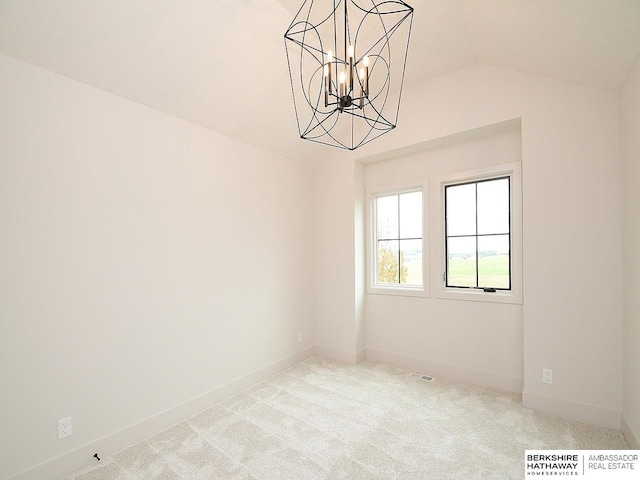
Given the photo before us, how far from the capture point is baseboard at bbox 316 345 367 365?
362 cm

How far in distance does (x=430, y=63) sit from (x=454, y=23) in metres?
0.49

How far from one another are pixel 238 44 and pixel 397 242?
2557 mm

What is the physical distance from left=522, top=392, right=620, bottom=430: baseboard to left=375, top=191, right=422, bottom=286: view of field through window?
1.43 metres

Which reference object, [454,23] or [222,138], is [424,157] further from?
[222,138]

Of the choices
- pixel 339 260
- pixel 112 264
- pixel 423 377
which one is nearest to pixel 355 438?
pixel 423 377

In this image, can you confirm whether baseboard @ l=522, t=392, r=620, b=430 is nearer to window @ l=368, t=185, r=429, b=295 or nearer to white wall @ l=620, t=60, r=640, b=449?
white wall @ l=620, t=60, r=640, b=449

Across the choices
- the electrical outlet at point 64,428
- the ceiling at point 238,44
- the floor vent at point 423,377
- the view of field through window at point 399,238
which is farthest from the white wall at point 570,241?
the electrical outlet at point 64,428

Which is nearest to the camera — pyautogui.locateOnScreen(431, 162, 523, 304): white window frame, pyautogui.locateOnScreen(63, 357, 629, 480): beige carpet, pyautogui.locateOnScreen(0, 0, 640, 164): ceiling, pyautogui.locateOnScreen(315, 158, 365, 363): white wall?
pyautogui.locateOnScreen(0, 0, 640, 164): ceiling

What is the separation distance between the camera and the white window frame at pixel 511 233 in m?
2.88

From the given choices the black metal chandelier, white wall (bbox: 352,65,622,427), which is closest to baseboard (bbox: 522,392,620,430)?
white wall (bbox: 352,65,622,427)

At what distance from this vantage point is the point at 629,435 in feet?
6.79

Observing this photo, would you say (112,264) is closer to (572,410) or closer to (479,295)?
(479,295)

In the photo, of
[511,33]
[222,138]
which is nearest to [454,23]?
[511,33]

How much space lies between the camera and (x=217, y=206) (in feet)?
9.44
